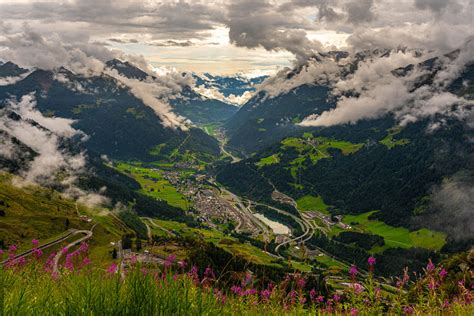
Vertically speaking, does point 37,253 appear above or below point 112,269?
below

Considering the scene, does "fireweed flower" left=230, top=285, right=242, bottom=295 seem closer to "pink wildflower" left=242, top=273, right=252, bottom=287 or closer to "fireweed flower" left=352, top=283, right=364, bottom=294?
"pink wildflower" left=242, top=273, right=252, bottom=287

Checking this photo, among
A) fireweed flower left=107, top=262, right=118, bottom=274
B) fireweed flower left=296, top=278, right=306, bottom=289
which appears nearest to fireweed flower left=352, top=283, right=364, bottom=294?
fireweed flower left=296, top=278, right=306, bottom=289

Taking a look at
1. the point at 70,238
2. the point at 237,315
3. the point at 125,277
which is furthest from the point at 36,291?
the point at 70,238

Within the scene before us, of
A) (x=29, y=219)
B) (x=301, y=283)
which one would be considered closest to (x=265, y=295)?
(x=301, y=283)

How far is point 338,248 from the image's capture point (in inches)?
7825

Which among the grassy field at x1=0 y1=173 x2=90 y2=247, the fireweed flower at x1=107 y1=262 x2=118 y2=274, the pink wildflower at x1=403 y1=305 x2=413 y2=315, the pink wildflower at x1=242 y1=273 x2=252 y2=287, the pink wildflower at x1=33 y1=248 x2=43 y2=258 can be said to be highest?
the fireweed flower at x1=107 y1=262 x2=118 y2=274

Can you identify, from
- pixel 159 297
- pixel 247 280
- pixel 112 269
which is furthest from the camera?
pixel 247 280

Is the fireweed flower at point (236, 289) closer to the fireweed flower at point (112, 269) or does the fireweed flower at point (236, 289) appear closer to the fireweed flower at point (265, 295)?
the fireweed flower at point (265, 295)

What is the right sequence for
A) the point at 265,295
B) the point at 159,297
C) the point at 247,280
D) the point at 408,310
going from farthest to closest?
the point at 247,280 < the point at 265,295 < the point at 408,310 < the point at 159,297

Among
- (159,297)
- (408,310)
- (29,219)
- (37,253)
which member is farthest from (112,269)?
(29,219)

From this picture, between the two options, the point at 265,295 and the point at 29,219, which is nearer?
the point at 265,295

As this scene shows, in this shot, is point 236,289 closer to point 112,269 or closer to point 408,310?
point 112,269

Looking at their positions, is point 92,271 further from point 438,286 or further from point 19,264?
point 438,286

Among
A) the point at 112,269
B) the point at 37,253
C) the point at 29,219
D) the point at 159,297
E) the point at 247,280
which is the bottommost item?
the point at 29,219
